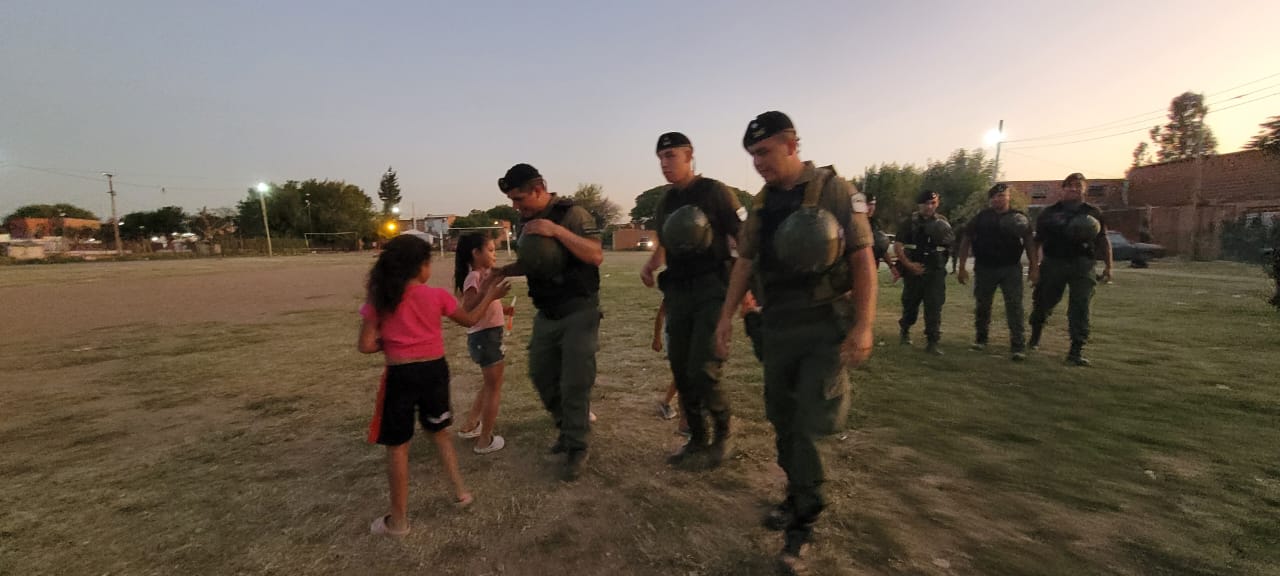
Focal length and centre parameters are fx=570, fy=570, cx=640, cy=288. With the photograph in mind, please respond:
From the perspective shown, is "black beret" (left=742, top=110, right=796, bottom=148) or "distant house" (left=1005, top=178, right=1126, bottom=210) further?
"distant house" (left=1005, top=178, right=1126, bottom=210)

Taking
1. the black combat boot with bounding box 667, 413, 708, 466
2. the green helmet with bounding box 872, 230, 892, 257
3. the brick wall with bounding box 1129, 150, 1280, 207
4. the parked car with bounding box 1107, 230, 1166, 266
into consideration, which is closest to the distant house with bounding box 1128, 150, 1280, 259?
the brick wall with bounding box 1129, 150, 1280, 207

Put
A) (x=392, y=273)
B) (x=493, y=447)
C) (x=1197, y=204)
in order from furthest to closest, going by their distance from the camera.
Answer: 1. (x=1197, y=204)
2. (x=493, y=447)
3. (x=392, y=273)

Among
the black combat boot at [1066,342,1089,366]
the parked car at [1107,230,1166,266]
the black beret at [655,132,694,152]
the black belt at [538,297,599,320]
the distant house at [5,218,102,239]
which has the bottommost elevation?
the black combat boot at [1066,342,1089,366]

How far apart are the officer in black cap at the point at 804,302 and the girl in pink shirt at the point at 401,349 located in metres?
1.64

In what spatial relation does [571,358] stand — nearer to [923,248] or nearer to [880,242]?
[880,242]

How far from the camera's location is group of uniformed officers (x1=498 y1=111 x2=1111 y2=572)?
98.5 inches

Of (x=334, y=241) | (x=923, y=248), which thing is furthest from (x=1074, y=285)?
(x=334, y=241)

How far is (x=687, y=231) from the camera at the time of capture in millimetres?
3303

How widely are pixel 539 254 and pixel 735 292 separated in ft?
3.68

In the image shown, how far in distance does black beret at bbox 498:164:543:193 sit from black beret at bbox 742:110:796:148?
143 cm

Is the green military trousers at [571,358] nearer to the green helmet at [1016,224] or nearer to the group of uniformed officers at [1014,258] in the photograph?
the group of uniformed officers at [1014,258]

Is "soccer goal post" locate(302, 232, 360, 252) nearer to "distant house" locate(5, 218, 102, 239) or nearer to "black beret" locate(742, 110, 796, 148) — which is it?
"distant house" locate(5, 218, 102, 239)

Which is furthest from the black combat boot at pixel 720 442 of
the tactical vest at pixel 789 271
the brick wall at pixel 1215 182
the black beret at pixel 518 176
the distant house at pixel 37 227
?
the distant house at pixel 37 227

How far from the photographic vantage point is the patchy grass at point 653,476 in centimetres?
262
